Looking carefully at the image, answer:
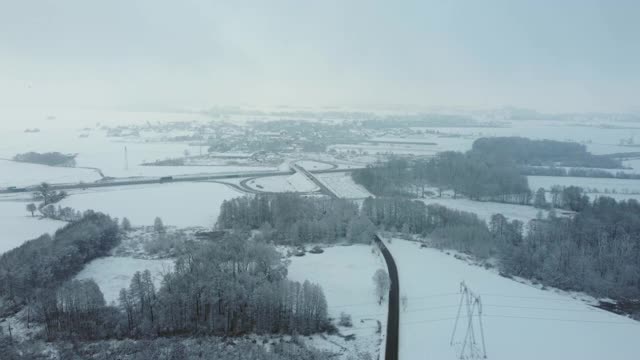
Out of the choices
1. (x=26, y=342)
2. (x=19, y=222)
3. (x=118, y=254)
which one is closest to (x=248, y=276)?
(x=26, y=342)

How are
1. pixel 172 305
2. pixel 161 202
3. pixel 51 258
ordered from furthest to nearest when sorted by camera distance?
1. pixel 161 202
2. pixel 51 258
3. pixel 172 305

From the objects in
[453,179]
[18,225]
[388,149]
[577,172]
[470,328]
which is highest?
[388,149]

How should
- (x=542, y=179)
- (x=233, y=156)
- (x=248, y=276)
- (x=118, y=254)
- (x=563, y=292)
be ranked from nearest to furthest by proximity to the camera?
(x=248, y=276)
(x=563, y=292)
(x=118, y=254)
(x=542, y=179)
(x=233, y=156)

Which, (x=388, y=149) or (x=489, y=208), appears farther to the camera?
(x=388, y=149)

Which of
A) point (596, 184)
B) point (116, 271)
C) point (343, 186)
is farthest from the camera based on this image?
point (596, 184)

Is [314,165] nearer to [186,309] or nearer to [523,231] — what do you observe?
[523,231]

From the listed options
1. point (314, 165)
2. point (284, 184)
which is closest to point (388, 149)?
point (314, 165)

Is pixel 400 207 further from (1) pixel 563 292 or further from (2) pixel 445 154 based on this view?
(2) pixel 445 154
